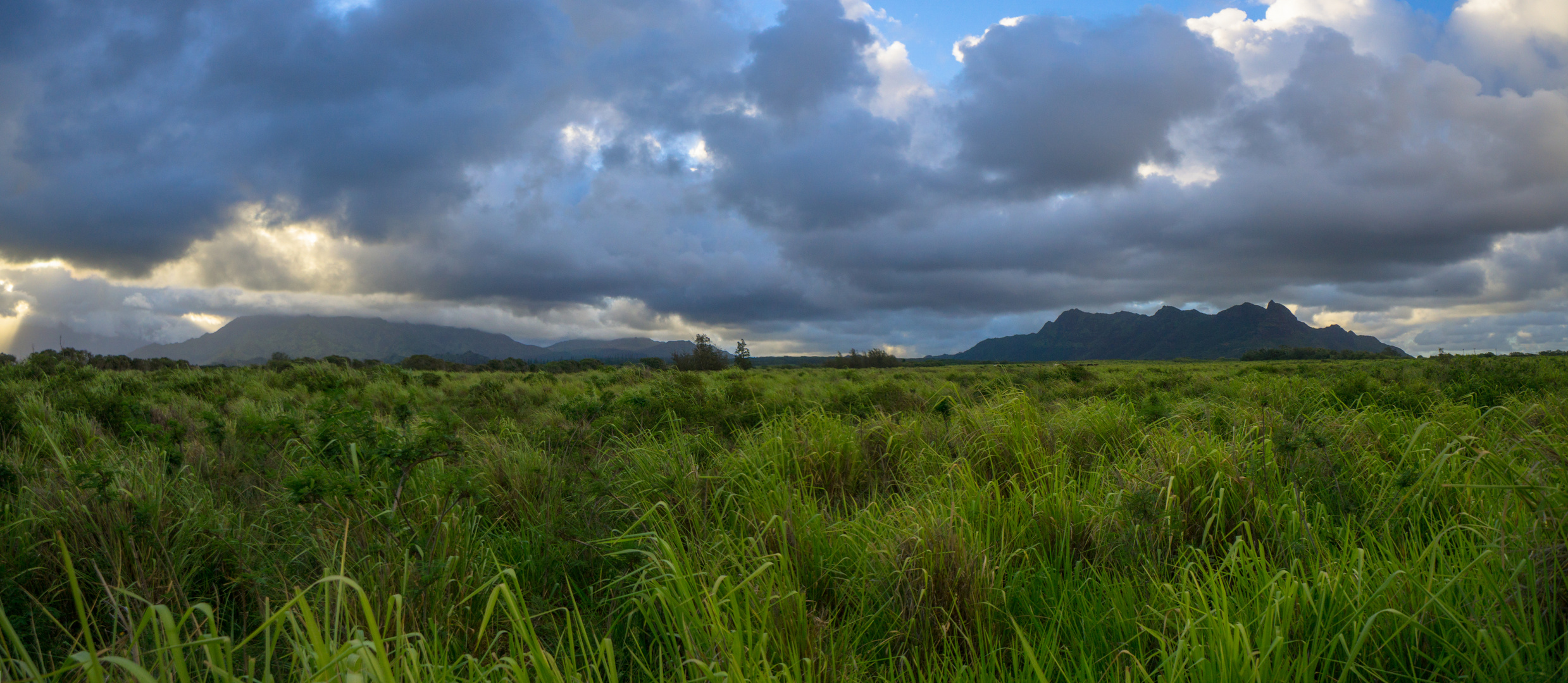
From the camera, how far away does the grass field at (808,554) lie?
2631 millimetres

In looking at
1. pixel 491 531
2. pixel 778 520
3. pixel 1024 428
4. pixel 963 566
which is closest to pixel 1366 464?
pixel 1024 428

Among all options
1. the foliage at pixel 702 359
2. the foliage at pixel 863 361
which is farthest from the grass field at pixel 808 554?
the foliage at pixel 863 361

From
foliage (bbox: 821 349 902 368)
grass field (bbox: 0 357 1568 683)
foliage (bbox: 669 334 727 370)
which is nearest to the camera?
grass field (bbox: 0 357 1568 683)

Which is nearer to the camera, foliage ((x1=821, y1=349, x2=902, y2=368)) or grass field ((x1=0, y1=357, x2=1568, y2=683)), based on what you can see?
grass field ((x1=0, y1=357, x2=1568, y2=683))

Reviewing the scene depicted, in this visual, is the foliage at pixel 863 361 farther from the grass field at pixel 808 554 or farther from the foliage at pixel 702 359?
the grass field at pixel 808 554

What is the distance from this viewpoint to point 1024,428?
6047 millimetres

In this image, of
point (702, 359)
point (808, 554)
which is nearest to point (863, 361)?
point (702, 359)

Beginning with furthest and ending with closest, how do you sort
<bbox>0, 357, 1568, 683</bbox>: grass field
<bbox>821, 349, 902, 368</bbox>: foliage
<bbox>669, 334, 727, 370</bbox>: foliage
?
<bbox>821, 349, 902, 368</bbox>: foliage, <bbox>669, 334, 727, 370</bbox>: foliage, <bbox>0, 357, 1568, 683</bbox>: grass field

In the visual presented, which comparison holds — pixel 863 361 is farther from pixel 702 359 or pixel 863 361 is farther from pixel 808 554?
pixel 808 554

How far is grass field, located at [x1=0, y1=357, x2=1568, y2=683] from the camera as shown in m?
2.63

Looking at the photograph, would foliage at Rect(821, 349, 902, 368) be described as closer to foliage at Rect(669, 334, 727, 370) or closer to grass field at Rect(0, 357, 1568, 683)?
foliage at Rect(669, 334, 727, 370)

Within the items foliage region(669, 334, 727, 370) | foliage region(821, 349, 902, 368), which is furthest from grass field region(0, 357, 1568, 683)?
foliage region(821, 349, 902, 368)

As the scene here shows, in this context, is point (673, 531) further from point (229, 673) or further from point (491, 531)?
point (229, 673)

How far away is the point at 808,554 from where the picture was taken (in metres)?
3.87
